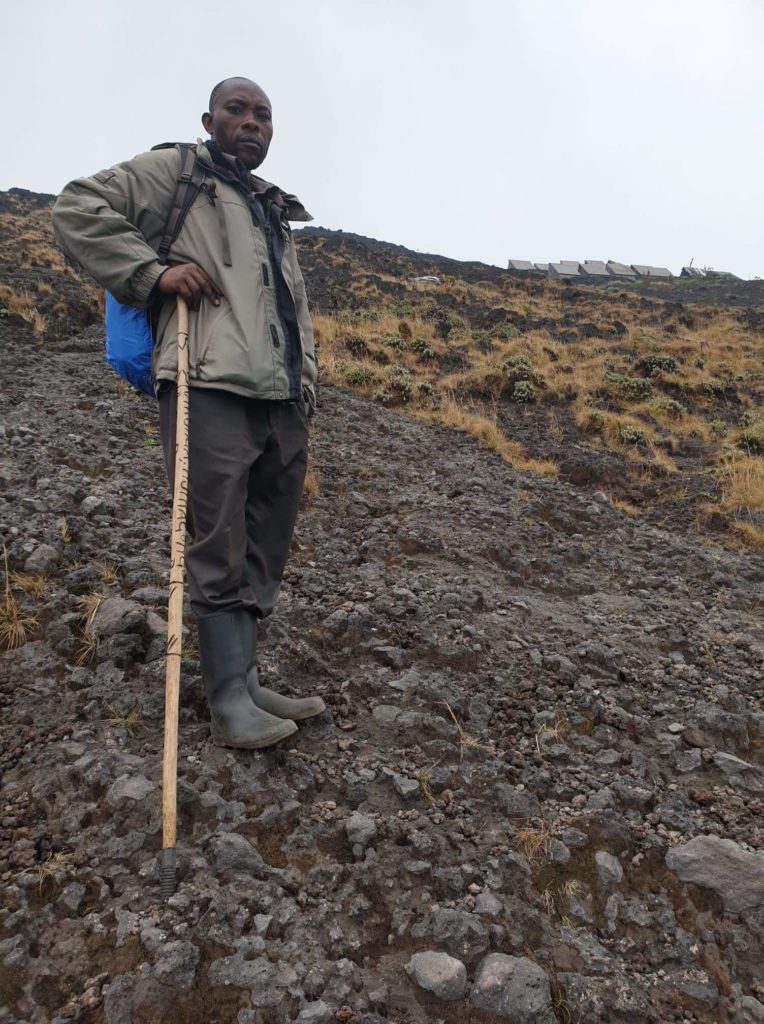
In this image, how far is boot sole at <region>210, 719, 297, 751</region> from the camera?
2.43 meters

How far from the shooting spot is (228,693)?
8.04ft

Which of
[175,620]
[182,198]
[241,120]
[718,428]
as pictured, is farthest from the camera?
[718,428]

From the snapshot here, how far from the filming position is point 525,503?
21.4ft

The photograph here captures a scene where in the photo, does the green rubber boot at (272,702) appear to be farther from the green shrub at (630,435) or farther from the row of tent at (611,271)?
the row of tent at (611,271)

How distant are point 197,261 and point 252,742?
1.87m

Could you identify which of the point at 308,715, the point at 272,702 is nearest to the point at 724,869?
the point at 308,715

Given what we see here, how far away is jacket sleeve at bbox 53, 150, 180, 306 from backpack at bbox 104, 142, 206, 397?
0.08m

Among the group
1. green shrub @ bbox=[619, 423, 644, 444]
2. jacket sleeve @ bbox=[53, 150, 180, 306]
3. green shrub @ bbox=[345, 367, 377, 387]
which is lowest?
green shrub @ bbox=[619, 423, 644, 444]

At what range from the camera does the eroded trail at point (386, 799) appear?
69.4 inches

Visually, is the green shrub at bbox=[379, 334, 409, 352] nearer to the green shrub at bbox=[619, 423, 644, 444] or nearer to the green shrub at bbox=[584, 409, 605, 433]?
the green shrub at bbox=[584, 409, 605, 433]

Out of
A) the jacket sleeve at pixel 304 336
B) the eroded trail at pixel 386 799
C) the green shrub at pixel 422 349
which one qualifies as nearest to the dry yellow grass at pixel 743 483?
the eroded trail at pixel 386 799

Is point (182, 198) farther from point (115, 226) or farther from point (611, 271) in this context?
point (611, 271)

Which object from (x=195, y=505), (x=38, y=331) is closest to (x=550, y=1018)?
(x=195, y=505)

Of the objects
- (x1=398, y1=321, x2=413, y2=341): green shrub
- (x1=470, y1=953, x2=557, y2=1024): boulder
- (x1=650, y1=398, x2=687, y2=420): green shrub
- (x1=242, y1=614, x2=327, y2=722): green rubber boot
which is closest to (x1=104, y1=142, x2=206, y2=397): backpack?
(x1=242, y1=614, x2=327, y2=722): green rubber boot
